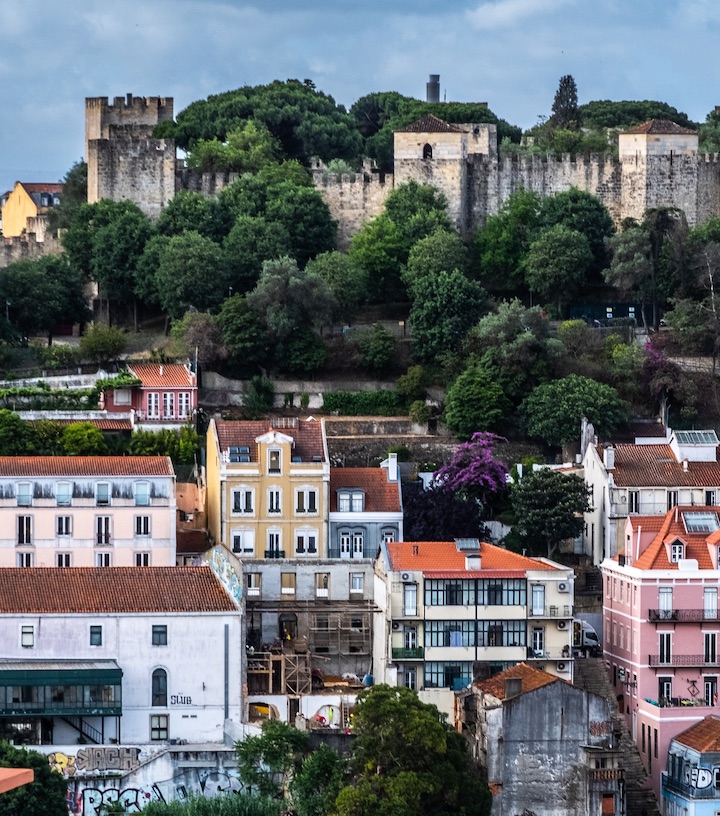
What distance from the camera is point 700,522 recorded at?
74.8 meters

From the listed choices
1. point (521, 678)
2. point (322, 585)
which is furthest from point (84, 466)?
point (521, 678)

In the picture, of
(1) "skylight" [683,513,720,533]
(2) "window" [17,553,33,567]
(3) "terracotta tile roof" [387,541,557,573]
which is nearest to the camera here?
(3) "terracotta tile roof" [387,541,557,573]

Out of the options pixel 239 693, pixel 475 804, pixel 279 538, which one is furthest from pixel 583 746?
pixel 279 538

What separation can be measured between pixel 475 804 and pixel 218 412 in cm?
2933

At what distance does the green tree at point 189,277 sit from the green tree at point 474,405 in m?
11.3

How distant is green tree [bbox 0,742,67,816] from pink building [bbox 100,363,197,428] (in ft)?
82.0

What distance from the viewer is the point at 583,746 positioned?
216ft

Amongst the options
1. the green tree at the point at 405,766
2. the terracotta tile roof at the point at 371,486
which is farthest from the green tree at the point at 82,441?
the green tree at the point at 405,766

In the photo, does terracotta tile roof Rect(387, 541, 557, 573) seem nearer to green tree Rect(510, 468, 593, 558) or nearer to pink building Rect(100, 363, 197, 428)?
green tree Rect(510, 468, 593, 558)

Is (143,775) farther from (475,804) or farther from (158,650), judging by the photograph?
(475,804)

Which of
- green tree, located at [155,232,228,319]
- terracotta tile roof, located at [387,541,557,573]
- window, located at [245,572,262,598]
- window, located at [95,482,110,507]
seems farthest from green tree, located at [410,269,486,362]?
window, located at [245,572,262,598]

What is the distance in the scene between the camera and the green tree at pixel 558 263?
97.6m

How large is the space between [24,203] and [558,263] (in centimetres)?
3852

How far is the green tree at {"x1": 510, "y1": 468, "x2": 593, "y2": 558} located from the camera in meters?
79.2
